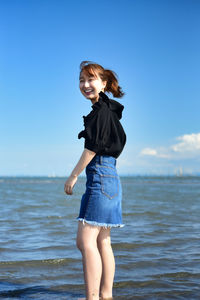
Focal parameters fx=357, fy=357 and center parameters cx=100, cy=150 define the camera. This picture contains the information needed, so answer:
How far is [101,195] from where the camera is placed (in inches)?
111

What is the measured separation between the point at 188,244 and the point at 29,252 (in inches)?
93.7

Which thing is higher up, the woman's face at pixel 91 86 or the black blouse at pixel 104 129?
the woman's face at pixel 91 86

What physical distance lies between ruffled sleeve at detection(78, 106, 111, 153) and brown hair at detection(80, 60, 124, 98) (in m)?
0.38

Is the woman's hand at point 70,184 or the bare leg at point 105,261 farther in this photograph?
the bare leg at point 105,261

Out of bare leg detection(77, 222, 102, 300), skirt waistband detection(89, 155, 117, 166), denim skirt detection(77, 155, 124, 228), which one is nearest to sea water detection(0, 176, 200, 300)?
bare leg detection(77, 222, 102, 300)

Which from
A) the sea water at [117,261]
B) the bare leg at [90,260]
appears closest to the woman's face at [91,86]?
the bare leg at [90,260]

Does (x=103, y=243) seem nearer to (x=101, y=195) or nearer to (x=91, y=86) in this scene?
(x=101, y=195)

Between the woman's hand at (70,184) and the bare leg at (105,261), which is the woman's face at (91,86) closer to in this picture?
the woman's hand at (70,184)

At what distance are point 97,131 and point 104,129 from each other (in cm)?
8

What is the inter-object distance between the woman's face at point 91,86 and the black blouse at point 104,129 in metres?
0.09

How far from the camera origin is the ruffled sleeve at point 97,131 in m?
2.79

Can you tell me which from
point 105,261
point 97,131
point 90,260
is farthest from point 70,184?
point 105,261

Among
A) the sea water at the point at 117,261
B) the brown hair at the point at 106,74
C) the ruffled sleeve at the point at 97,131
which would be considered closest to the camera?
the ruffled sleeve at the point at 97,131

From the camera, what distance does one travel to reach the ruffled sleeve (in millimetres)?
2785
